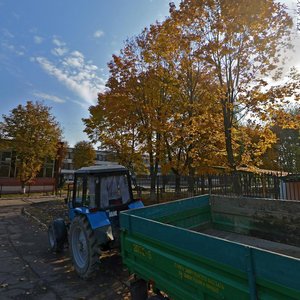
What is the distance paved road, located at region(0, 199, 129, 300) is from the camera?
5113 millimetres

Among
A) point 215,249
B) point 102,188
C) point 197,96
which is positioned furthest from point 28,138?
point 215,249

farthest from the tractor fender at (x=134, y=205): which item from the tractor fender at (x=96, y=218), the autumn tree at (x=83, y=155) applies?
the autumn tree at (x=83, y=155)

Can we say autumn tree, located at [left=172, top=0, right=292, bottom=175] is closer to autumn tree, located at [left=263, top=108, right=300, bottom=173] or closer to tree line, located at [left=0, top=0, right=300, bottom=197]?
tree line, located at [left=0, top=0, right=300, bottom=197]

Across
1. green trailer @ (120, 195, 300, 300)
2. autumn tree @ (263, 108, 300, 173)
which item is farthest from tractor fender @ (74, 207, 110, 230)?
autumn tree @ (263, 108, 300, 173)

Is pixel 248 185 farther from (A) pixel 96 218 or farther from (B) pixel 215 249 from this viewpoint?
(B) pixel 215 249

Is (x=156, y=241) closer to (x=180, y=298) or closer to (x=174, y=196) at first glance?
(x=180, y=298)

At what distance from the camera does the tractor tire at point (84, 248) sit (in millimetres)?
5652

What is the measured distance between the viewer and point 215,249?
2.43 m

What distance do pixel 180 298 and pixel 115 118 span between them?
1469 centimetres

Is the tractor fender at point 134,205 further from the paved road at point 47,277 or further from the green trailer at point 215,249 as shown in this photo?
the green trailer at point 215,249

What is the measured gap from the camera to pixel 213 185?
1269cm

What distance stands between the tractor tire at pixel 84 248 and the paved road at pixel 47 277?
22cm

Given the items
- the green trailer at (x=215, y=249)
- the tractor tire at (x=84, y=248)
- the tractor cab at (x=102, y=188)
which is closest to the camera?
the green trailer at (x=215, y=249)

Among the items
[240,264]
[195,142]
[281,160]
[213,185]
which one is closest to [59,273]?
[240,264]
